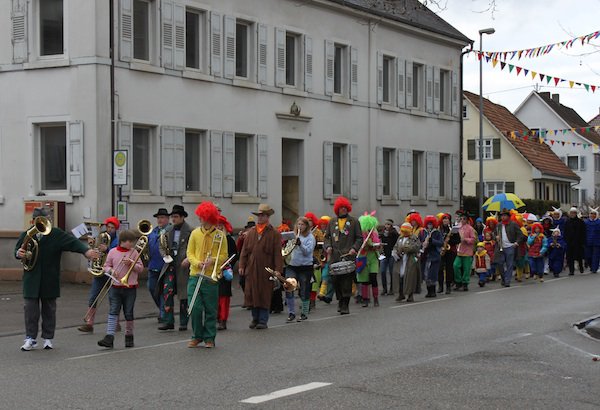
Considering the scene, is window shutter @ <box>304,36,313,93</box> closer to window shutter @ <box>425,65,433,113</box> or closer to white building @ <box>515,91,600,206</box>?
window shutter @ <box>425,65,433,113</box>

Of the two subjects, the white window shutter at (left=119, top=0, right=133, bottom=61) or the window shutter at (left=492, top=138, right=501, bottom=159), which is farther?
the window shutter at (left=492, top=138, right=501, bottom=159)

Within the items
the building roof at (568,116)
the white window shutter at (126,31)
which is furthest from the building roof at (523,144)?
the white window shutter at (126,31)

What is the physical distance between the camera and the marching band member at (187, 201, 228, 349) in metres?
12.7

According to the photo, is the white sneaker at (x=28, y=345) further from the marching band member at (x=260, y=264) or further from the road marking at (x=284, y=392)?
the road marking at (x=284, y=392)

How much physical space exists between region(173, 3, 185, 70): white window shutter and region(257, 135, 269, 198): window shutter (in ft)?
12.2

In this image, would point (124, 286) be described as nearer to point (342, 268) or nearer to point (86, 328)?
point (86, 328)

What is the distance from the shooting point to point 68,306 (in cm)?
1919

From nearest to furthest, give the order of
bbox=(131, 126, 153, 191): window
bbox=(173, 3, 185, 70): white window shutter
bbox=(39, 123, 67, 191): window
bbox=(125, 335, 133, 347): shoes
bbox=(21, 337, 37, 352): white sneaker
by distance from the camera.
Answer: bbox=(21, 337, 37, 352): white sneaker < bbox=(125, 335, 133, 347): shoes < bbox=(39, 123, 67, 191): window < bbox=(131, 126, 153, 191): window < bbox=(173, 3, 185, 70): white window shutter

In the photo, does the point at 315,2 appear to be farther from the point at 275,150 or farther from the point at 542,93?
the point at 542,93

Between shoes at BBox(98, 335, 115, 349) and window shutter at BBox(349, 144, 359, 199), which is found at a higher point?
window shutter at BBox(349, 144, 359, 199)

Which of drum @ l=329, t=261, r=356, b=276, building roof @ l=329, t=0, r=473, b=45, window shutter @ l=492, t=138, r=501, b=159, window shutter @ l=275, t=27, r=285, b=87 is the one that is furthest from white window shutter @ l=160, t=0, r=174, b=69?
window shutter @ l=492, t=138, r=501, b=159

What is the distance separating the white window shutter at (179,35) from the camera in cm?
2559

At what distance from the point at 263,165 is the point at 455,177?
13045mm

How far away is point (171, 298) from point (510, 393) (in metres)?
6.88
